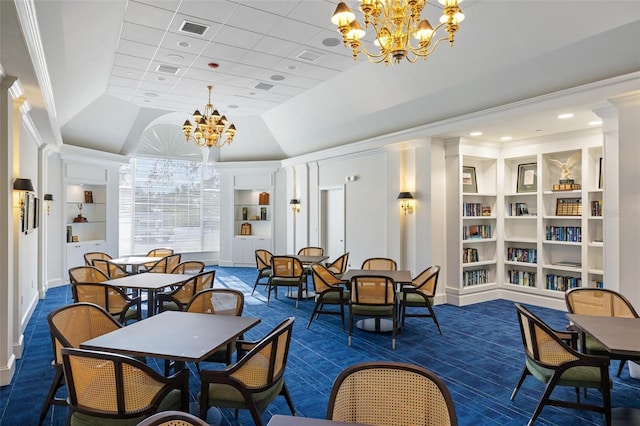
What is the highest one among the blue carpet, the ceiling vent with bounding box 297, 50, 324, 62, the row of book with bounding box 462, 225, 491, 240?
the ceiling vent with bounding box 297, 50, 324, 62

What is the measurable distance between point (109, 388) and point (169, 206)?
10.0 m

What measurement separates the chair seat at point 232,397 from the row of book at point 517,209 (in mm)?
6494

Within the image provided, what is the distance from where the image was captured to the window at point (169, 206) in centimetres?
1095

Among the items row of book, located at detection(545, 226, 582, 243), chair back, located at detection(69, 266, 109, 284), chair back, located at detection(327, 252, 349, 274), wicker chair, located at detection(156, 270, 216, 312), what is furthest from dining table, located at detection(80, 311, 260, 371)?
row of book, located at detection(545, 226, 582, 243)

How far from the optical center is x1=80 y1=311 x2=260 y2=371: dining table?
8.03ft

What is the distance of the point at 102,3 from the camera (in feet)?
12.9

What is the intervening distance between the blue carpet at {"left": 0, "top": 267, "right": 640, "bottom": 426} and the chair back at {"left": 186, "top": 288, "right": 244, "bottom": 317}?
725mm

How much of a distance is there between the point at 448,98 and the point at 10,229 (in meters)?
5.89

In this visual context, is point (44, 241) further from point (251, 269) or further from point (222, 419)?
point (222, 419)

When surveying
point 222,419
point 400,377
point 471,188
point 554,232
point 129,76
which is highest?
point 129,76

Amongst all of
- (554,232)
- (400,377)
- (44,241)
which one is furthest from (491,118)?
(44,241)

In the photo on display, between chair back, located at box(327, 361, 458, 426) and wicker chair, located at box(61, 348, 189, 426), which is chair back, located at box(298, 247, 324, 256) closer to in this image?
wicker chair, located at box(61, 348, 189, 426)

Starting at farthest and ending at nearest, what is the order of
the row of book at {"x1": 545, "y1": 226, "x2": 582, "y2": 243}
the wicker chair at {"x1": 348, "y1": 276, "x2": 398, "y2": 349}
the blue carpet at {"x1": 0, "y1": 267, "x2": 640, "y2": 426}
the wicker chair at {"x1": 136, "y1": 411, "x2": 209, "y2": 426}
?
the row of book at {"x1": 545, "y1": 226, "x2": 582, "y2": 243} → the wicker chair at {"x1": 348, "y1": 276, "x2": 398, "y2": 349} → the blue carpet at {"x1": 0, "y1": 267, "x2": 640, "y2": 426} → the wicker chair at {"x1": 136, "y1": 411, "x2": 209, "y2": 426}

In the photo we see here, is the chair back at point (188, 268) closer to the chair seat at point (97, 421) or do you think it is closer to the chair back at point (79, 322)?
the chair back at point (79, 322)
